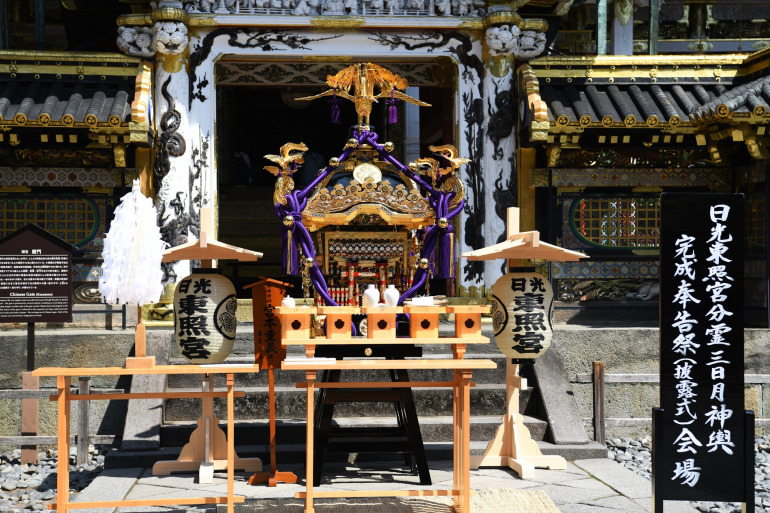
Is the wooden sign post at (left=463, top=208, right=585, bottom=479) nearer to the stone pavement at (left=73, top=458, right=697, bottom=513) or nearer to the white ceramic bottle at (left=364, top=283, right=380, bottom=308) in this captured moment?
the stone pavement at (left=73, top=458, right=697, bottom=513)

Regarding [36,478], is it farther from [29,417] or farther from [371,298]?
[371,298]

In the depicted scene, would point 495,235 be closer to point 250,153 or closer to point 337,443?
point 337,443

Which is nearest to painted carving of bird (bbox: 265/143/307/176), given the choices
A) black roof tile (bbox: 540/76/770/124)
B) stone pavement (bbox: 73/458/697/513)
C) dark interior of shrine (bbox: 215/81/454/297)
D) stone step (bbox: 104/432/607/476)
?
stone step (bbox: 104/432/607/476)

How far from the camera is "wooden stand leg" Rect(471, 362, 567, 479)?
9000 mm

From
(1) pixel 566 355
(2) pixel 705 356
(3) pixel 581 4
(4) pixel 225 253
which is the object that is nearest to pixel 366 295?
(4) pixel 225 253

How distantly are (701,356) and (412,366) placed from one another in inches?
91.3

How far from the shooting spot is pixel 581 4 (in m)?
16.1

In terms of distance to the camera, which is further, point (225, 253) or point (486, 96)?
point (486, 96)

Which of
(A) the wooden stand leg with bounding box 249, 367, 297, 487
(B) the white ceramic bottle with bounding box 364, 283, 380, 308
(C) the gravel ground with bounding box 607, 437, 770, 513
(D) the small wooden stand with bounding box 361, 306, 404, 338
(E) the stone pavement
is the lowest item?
(C) the gravel ground with bounding box 607, 437, 770, 513

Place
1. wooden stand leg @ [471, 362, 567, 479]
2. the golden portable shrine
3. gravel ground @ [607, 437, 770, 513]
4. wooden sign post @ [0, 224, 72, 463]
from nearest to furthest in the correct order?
gravel ground @ [607, 437, 770, 513] < wooden stand leg @ [471, 362, 567, 479] < the golden portable shrine < wooden sign post @ [0, 224, 72, 463]

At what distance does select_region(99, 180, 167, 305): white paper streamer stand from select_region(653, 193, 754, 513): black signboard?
4013mm

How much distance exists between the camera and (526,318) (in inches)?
339

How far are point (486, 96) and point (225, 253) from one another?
569cm

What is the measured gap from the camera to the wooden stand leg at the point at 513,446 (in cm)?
900
